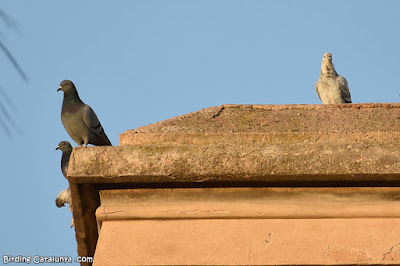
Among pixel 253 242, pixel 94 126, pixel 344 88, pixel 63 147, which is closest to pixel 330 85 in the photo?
pixel 344 88

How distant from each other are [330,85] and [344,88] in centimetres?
25

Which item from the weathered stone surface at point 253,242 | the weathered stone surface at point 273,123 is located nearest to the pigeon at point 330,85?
the weathered stone surface at point 273,123

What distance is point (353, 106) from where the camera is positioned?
5.01 metres

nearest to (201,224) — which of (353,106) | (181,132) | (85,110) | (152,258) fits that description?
(152,258)

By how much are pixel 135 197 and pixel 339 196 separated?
41.8 inches

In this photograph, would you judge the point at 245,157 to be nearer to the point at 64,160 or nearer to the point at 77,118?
the point at 77,118

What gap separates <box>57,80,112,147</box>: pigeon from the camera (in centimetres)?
773

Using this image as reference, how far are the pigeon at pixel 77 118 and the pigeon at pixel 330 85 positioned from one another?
206 inches

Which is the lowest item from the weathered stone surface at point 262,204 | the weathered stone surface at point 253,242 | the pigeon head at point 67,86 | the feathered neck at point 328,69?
the weathered stone surface at point 253,242

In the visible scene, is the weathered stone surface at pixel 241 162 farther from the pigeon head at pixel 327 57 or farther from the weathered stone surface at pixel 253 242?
the pigeon head at pixel 327 57

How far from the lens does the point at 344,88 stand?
485 inches

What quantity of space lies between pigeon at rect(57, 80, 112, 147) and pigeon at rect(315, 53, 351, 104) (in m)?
5.24

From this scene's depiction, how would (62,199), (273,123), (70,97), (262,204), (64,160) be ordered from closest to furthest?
(262,204) < (273,123) < (70,97) < (64,160) < (62,199)

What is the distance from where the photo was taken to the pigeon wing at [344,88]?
1222 centimetres
